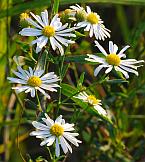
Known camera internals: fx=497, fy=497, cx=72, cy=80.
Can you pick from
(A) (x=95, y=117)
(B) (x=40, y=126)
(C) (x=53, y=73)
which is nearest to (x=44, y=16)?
(C) (x=53, y=73)

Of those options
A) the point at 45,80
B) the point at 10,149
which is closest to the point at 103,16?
the point at 10,149

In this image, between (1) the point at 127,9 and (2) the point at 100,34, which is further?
(1) the point at 127,9

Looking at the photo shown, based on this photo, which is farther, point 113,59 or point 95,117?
point 95,117

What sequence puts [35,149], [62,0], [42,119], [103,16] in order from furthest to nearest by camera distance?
[103,16] < [35,149] < [62,0] < [42,119]

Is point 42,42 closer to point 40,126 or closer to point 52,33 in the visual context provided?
point 52,33

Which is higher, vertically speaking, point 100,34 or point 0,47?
point 0,47

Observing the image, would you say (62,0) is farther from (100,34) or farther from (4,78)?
(4,78)

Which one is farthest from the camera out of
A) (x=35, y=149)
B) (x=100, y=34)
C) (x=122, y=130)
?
(x=35, y=149)
